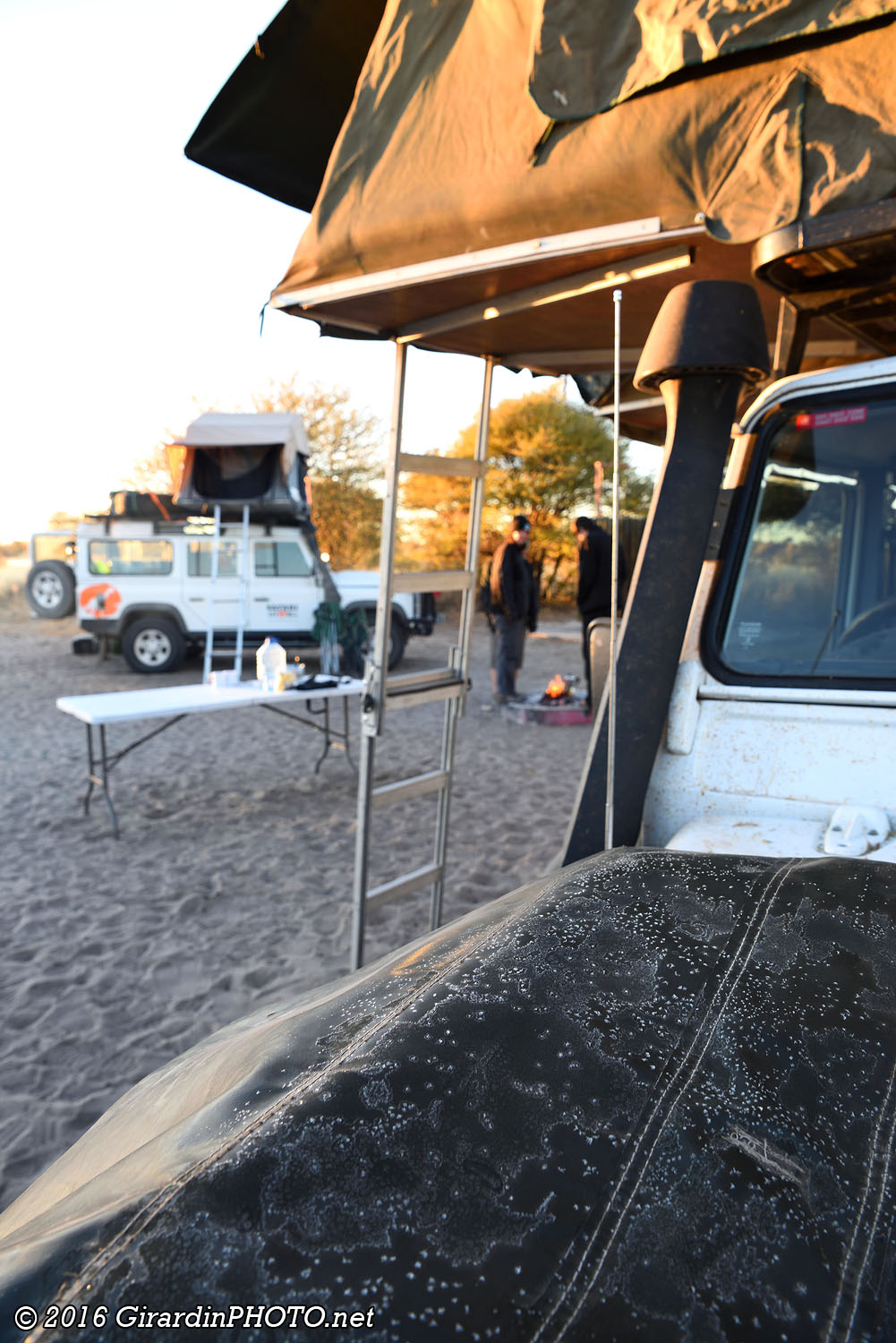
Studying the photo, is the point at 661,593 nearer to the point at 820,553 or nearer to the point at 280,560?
the point at 820,553

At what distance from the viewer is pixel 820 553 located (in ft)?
7.22

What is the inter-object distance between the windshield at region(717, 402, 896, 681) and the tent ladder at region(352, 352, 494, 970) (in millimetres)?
1263

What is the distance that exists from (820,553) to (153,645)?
12.3 metres

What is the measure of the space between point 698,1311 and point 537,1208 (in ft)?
0.46

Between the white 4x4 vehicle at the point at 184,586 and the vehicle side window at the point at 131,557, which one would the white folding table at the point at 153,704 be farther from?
the vehicle side window at the point at 131,557

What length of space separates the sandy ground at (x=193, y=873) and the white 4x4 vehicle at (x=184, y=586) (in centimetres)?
296

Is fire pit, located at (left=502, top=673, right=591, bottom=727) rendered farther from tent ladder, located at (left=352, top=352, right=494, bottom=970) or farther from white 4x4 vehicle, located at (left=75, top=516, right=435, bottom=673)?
tent ladder, located at (left=352, top=352, right=494, bottom=970)

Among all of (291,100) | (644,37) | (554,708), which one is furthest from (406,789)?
(554,708)

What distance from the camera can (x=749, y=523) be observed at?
2256mm

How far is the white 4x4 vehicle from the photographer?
1290 cm

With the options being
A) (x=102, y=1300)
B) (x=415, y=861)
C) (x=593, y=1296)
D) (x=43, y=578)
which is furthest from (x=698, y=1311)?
(x=43, y=578)

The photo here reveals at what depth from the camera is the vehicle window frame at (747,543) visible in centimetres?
209

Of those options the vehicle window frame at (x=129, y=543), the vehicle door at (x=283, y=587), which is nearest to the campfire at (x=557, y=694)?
the vehicle door at (x=283, y=587)

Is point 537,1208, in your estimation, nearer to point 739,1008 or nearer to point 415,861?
point 739,1008
